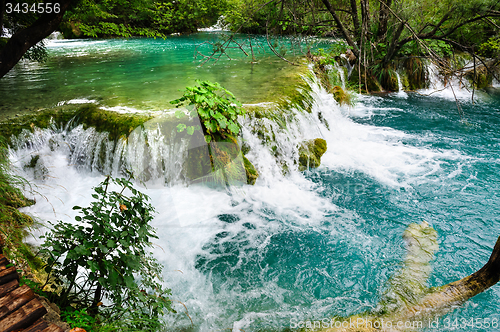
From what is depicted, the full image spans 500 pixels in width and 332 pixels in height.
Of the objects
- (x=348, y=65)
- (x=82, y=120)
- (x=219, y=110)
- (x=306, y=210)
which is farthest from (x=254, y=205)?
(x=348, y=65)

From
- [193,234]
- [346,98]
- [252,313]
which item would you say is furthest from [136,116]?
[346,98]

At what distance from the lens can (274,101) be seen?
625cm

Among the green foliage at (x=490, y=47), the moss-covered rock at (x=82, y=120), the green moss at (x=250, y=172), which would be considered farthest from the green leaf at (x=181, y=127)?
the green foliage at (x=490, y=47)

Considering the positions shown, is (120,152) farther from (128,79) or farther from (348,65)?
(348,65)

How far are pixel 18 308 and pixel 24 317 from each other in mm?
116

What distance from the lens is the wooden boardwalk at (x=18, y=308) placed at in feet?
5.99

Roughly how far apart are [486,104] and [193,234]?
1106 cm

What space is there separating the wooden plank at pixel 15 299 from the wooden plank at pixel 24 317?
0.04m

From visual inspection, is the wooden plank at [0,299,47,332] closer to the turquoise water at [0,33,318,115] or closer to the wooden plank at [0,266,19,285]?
the wooden plank at [0,266,19,285]

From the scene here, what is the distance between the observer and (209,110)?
4832 mm

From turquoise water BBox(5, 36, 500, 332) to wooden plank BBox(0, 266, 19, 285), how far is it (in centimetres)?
150

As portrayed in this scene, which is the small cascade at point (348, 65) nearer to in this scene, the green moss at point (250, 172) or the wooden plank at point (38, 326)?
the green moss at point (250, 172)

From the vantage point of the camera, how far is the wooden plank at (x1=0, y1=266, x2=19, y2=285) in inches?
82.4

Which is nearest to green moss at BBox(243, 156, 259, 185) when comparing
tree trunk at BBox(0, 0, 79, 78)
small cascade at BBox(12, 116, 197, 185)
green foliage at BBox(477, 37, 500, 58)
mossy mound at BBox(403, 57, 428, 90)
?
small cascade at BBox(12, 116, 197, 185)
